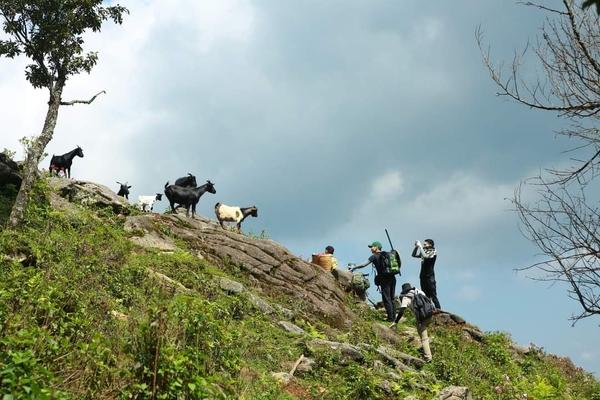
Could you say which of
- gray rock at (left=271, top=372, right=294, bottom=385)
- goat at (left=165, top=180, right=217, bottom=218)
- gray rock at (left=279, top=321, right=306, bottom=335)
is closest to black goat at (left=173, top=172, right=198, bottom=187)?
goat at (left=165, top=180, right=217, bottom=218)

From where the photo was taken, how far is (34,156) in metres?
17.7

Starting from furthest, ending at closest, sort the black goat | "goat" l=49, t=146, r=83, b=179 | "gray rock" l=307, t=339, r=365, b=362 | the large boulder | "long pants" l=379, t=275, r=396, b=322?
1. "goat" l=49, t=146, r=83, b=179
2. the black goat
3. the large boulder
4. "long pants" l=379, t=275, r=396, b=322
5. "gray rock" l=307, t=339, r=365, b=362

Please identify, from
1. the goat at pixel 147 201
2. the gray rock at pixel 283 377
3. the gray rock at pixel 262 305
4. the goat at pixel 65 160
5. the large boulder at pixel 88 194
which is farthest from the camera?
the goat at pixel 147 201

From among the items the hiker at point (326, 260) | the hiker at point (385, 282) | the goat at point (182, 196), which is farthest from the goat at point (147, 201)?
the hiker at point (385, 282)

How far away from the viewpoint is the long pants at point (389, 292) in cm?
2052

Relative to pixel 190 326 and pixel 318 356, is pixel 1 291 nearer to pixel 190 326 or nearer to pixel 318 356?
pixel 190 326

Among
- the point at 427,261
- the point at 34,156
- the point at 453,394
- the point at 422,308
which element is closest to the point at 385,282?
the point at 427,261

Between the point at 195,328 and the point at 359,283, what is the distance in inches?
665

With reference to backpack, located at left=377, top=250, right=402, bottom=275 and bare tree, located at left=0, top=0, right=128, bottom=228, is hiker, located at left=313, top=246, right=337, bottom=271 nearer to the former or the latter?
backpack, located at left=377, top=250, right=402, bottom=275

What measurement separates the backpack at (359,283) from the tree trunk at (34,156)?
1301 cm

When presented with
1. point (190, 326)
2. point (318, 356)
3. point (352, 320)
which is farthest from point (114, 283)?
point (352, 320)

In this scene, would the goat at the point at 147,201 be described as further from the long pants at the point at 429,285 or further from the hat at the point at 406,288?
the hat at the point at 406,288

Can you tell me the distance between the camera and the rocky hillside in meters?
6.55

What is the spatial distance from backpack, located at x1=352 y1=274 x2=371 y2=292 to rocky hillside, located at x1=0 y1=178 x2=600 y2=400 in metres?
0.48
